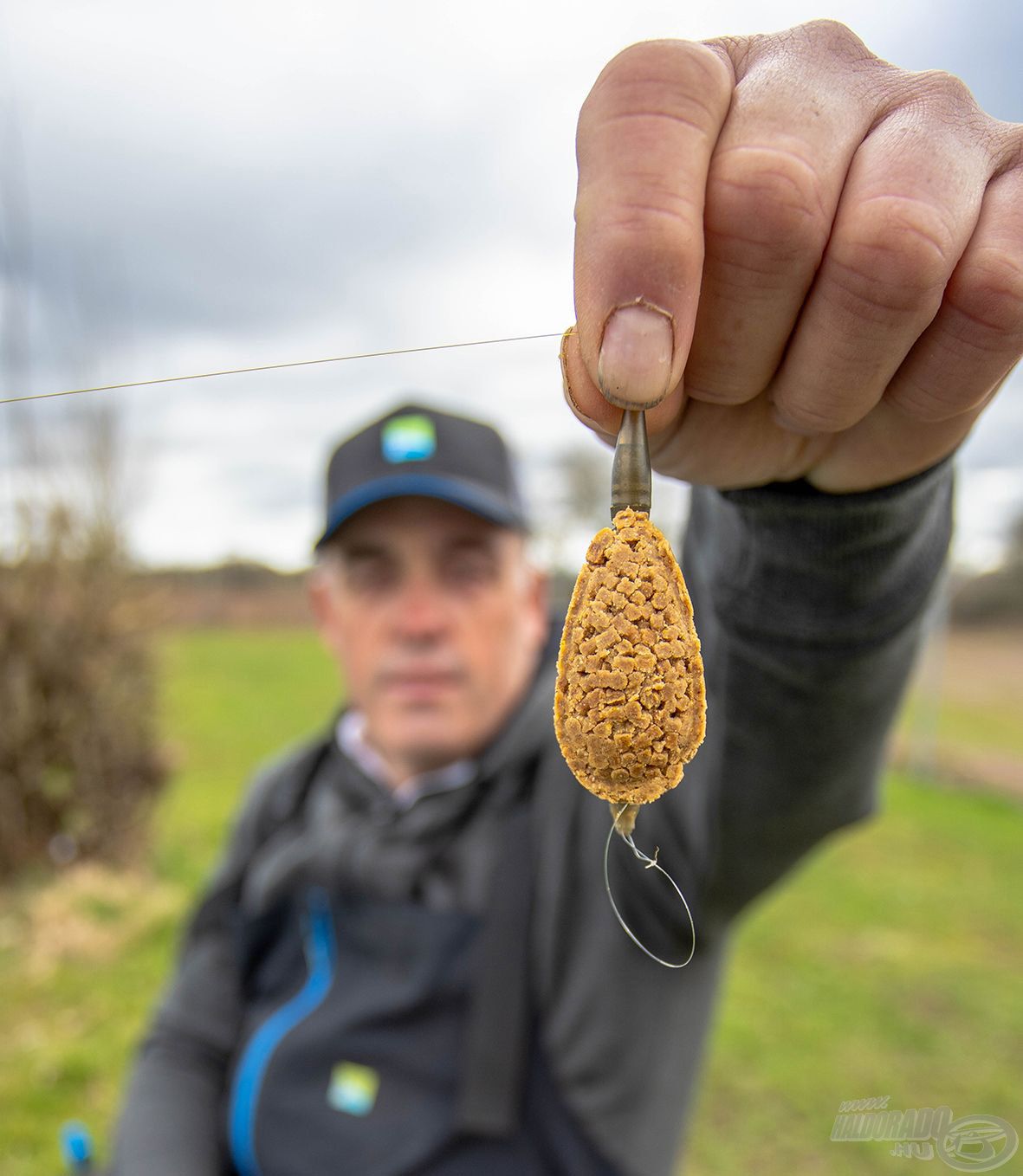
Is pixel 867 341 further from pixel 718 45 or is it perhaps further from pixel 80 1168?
pixel 80 1168

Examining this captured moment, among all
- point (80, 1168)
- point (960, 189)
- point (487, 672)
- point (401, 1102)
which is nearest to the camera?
point (960, 189)

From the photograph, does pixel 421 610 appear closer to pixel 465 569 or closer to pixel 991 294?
pixel 465 569

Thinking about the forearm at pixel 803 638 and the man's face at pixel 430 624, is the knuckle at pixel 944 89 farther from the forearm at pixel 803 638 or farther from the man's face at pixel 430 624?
the man's face at pixel 430 624

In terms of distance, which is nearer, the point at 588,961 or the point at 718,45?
the point at 718,45

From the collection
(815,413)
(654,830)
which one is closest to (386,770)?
(654,830)

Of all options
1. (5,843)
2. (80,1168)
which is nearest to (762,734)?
(80,1168)
